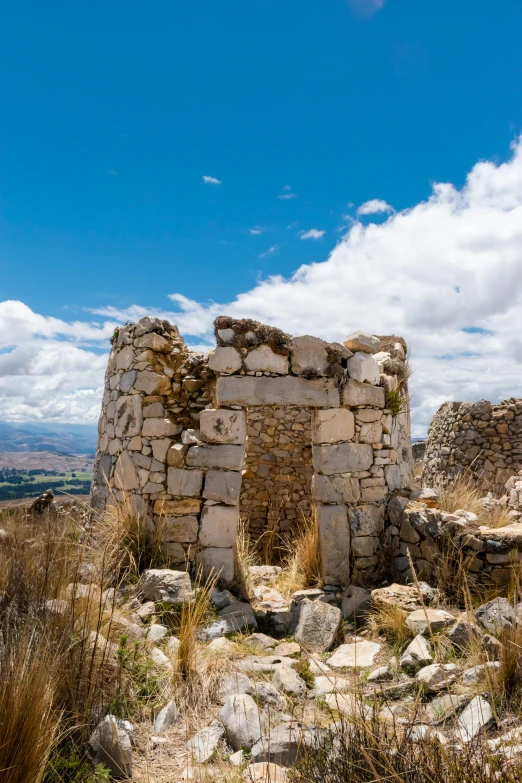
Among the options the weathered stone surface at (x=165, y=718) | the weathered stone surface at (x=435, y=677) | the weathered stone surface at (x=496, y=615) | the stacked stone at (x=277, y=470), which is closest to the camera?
the weathered stone surface at (x=165, y=718)

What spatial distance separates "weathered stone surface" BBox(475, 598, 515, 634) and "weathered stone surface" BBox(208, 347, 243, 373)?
11.1 ft

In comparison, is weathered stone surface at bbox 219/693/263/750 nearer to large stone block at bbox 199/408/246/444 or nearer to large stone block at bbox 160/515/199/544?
large stone block at bbox 160/515/199/544

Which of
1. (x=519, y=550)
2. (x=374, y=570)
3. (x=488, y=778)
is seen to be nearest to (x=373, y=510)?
(x=374, y=570)

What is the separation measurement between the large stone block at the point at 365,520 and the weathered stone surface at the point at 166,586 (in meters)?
1.99

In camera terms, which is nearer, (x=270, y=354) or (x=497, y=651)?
(x=497, y=651)

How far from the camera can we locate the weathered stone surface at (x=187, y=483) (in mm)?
5691

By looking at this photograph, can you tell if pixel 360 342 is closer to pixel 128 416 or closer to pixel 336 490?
pixel 336 490

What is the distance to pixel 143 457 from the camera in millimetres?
5984

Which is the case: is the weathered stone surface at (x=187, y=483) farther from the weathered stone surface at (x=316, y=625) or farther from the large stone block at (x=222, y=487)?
the weathered stone surface at (x=316, y=625)

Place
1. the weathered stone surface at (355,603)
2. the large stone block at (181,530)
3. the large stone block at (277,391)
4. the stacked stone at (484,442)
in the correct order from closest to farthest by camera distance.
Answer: the weathered stone surface at (355,603) → the large stone block at (181,530) → the large stone block at (277,391) → the stacked stone at (484,442)

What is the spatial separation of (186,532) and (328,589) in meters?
1.71

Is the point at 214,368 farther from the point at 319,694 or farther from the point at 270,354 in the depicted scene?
the point at 319,694

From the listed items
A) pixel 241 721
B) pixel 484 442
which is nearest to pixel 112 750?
pixel 241 721

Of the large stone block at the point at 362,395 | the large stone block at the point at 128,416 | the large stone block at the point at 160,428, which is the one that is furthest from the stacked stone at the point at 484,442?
the large stone block at the point at 128,416
